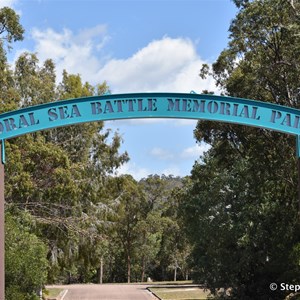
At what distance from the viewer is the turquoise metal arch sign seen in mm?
9945

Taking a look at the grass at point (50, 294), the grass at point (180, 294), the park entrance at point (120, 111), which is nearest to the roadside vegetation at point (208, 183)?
the grass at point (50, 294)

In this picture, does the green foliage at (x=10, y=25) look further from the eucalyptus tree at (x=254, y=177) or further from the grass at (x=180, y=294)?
the grass at (x=180, y=294)

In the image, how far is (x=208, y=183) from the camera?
27.0 metres

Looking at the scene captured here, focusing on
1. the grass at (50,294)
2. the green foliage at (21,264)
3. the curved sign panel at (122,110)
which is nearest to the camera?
the curved sign panel at (122,110)

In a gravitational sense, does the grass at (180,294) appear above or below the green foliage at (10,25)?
below

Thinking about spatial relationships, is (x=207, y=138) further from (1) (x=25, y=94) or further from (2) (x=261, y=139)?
(1) (x=25, y=94)

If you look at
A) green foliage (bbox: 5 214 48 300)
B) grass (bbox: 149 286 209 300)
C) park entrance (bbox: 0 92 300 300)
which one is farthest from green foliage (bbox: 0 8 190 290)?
park entrance (bbox: 0 92 300 300)

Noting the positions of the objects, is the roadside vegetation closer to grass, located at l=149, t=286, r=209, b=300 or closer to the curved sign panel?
grass, located at l=149, t=286, r=209, b=300

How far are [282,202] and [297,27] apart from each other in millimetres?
6545

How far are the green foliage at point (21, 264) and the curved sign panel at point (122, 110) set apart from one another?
663 cm

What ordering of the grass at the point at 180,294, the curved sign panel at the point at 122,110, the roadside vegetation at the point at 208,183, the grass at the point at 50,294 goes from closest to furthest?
the curved sign panel at the point at 122,110 < the roadside vegetation at the point at 208,183 < the grass at the point at 50,294 < the grass at the point at 180,294

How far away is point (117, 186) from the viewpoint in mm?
31812

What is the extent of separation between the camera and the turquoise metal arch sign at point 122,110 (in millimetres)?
9945

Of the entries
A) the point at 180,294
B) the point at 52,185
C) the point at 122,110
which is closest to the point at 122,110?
the point at 122,110
